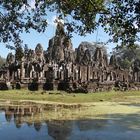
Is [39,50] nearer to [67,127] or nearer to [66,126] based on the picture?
[66,126]

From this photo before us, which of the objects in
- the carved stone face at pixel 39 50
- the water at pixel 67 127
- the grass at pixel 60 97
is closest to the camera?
the water at pixel 67 127

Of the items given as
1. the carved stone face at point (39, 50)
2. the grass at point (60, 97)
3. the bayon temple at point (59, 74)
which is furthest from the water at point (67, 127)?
the carved stone face at point (39, 50)

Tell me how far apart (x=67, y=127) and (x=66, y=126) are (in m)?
0.27

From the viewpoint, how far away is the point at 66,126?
18000 millimetres

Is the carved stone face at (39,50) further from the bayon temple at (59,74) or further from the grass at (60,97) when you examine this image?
the grass at (60,97)

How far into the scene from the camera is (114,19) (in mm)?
12789

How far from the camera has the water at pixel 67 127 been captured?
51.9 ft

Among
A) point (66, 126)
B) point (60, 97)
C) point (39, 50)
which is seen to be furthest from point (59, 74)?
point (66, 126)

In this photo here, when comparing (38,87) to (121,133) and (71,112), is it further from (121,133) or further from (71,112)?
(121,133)

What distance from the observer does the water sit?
15.8m

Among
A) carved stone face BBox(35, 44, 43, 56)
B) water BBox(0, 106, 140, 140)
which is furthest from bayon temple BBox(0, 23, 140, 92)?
water BBox(0, 106, 140, 140)

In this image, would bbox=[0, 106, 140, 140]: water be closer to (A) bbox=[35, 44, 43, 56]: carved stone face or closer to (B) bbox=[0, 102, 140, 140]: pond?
(B) bbox=[0, 102, 140, 140]: pond

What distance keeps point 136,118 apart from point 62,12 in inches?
365

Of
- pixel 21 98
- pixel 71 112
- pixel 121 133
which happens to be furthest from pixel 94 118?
pixel 21 98
